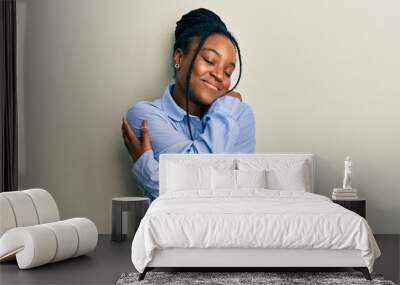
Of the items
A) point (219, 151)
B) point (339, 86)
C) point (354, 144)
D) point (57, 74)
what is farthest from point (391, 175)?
point (57, 74)

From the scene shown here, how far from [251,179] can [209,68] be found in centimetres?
128

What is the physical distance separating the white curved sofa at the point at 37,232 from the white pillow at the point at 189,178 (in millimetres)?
1008

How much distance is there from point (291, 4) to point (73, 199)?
3010 mm

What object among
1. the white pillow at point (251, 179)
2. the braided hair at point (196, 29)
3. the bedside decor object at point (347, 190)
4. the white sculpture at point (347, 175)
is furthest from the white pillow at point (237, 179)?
the white sculpture at point (347, 175)

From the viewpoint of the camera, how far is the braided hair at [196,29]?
6734 millimetres

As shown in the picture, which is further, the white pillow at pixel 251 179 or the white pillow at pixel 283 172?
the white pillow at pixel 283 172

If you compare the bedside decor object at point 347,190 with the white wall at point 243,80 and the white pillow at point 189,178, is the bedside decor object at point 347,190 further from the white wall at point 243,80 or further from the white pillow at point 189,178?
the white pillow at point 189,178

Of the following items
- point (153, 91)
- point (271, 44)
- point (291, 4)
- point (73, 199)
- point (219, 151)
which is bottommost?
point (73, 199)

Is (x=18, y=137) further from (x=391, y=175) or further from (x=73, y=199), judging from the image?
(x=391, y=175)

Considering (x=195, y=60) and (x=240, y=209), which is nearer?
(x=240, y=209)

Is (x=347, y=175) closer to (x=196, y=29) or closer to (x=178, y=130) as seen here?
(x=178, y=130)

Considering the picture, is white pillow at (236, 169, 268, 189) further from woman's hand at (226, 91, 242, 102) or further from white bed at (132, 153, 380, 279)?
white bed at (132, 153, 380, 279)

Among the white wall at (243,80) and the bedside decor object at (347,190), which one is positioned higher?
the white wall at (243,80)

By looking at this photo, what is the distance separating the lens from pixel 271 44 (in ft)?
22.3
